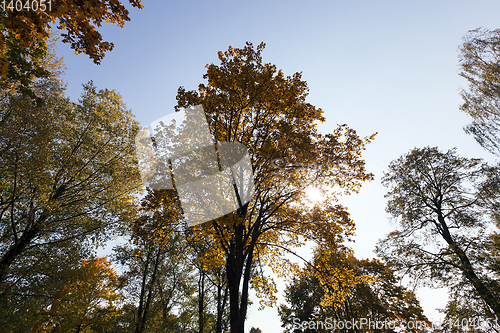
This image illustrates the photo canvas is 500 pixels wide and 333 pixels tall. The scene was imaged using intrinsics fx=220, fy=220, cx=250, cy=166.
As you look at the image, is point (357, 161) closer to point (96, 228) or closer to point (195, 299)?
point (96, 228)

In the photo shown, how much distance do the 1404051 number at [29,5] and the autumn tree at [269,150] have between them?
5.27 m

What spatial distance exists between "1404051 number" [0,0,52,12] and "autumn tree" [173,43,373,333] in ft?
17.3

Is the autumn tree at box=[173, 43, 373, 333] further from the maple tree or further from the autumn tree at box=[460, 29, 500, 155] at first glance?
the autumn tree at box=[460, 29, 500, 155]

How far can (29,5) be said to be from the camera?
3.05 m

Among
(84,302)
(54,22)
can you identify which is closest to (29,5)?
(54,22)

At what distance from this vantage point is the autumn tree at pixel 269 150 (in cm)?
788

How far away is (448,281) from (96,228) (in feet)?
62.1

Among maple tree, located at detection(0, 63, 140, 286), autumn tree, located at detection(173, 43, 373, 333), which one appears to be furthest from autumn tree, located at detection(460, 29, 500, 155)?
maple tree, located at detection(0, 63, 140, 286)

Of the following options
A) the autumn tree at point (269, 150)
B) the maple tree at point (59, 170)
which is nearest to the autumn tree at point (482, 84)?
the autumn tree at point (269, 150)

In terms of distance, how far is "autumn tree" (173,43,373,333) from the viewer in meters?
7.88

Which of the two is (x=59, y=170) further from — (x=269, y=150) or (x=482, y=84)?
(x=482, y=84)

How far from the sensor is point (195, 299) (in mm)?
25516

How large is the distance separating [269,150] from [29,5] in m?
6.19

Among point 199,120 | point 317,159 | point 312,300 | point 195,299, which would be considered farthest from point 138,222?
point 195,299
